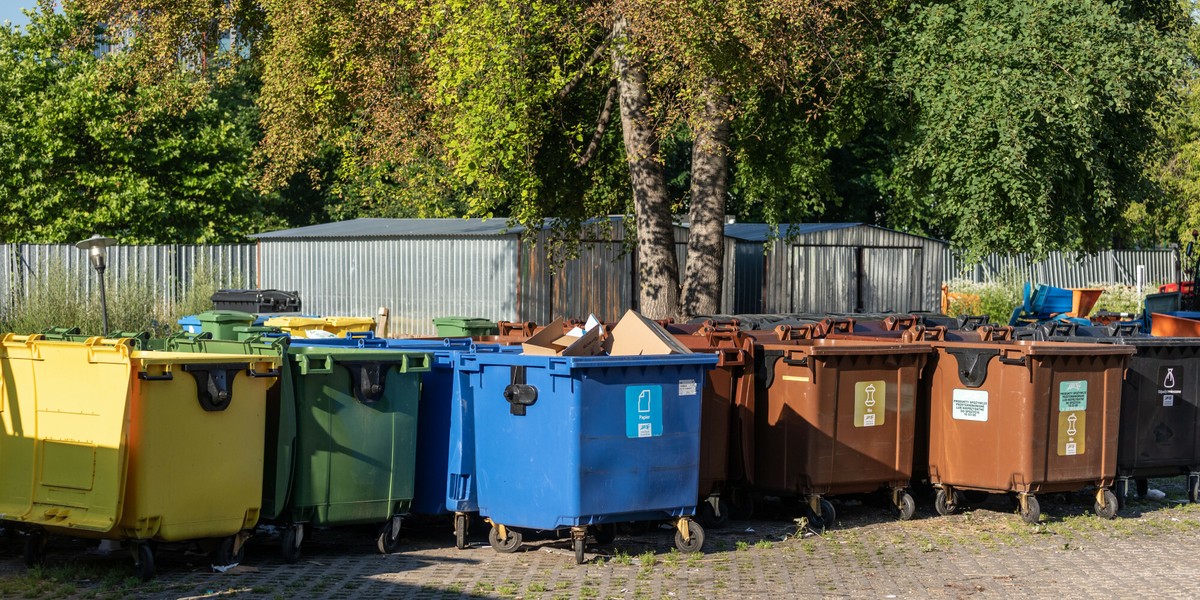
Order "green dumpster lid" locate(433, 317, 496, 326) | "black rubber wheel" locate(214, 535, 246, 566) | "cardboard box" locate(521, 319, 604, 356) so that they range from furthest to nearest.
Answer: "green dumpster lid" locate(433, 317, 496, 326) → "cardboard box" locate(521, 319, 604, 356) → "black rubber wheel" locate(214, 535, 246, 566)

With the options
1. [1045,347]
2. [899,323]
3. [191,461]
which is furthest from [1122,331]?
[191,461]

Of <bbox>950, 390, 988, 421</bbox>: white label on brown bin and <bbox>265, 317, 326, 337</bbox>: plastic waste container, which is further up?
<bbox>265, 317, 326, 337</bbox>: plastic waste container

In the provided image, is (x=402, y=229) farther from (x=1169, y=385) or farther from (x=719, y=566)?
(x=719, y=566)

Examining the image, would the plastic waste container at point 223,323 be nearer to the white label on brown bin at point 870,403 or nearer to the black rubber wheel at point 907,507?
the white label on brown bin at point 870,403

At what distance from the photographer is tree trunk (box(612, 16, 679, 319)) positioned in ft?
60.4

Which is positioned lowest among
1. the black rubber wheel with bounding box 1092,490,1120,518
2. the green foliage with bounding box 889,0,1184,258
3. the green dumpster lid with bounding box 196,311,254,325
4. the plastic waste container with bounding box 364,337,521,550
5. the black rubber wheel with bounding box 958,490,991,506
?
the black rubber wheel with bounding box 958,490,991,506

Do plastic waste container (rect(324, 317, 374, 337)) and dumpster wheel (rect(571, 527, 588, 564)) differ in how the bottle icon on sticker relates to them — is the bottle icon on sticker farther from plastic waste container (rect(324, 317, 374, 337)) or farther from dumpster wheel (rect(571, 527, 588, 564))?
plastic waste container (rect(324, 317, 374, 337))

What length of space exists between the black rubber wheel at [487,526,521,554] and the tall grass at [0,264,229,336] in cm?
1399

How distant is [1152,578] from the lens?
8523mm

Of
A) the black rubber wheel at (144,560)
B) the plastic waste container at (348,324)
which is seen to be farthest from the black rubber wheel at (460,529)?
the plastic waste container at (348,324)

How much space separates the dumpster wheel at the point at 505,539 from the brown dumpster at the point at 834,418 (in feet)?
7.03

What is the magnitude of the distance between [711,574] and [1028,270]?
3219cm

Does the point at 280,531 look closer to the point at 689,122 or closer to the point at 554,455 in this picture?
the point at 554,455

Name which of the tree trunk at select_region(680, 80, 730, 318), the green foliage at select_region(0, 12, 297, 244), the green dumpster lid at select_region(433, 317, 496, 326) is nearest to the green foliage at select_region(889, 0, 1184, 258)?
the tree trunk at select_region(680, 80, 730, 318)
